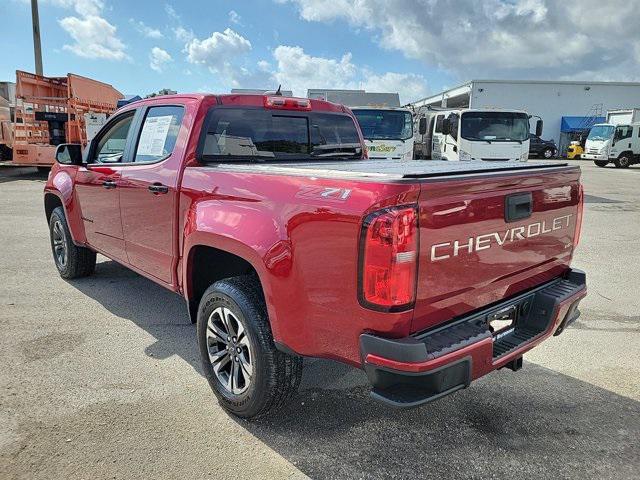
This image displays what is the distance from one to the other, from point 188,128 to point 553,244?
2410mm

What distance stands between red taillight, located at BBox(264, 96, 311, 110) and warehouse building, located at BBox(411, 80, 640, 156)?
42.1 m

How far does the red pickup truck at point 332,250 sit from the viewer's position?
209 centimetres

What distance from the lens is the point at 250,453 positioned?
103 inches

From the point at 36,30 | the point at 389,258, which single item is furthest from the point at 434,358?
the point at 36,30

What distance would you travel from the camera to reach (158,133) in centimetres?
370

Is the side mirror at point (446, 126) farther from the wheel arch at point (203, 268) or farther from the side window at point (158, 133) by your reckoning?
the wheel arch at point (203, 268)

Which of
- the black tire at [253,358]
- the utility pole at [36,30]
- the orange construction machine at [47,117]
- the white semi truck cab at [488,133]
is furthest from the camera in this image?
the utility pole at [36,30]

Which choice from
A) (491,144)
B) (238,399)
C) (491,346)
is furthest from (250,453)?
(491,144)

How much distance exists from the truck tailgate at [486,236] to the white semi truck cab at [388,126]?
382 inches

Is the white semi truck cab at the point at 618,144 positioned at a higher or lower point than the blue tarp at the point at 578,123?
lower

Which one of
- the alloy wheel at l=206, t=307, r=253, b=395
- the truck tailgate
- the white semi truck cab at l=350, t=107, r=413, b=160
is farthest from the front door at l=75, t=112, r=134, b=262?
the white semi truck cab at l=350, t=107, r=413, b=160

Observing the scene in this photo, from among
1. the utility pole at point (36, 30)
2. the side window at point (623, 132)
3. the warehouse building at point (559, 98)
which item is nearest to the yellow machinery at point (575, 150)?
the warehouse building at point (559, 98)

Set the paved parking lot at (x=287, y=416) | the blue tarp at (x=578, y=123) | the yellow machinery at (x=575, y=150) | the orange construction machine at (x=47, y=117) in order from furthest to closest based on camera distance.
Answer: the blue tarp at (x=578, y=123) < the yellow machinery at (x=575, y=150) < the orange construction machine at (x=47, y=117) < the paved parking lot at (x=287, y=416)

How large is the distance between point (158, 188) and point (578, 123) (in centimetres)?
4602
